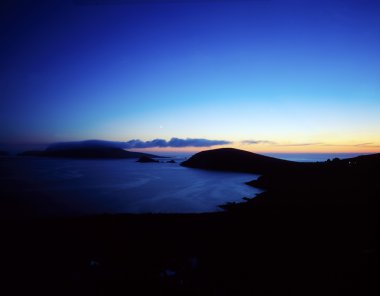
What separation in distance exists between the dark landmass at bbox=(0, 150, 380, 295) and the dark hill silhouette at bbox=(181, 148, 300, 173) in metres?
69.1

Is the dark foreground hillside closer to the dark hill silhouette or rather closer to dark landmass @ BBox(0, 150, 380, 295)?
dark landmass @ BBox(0, 150, 380, 295)

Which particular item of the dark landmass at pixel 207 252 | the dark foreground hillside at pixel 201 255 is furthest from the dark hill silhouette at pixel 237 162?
the dark foreground hillside at pixel 201 255

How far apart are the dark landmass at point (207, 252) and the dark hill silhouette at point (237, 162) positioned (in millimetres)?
69112

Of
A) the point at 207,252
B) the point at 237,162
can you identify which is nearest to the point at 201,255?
the point at 207,252

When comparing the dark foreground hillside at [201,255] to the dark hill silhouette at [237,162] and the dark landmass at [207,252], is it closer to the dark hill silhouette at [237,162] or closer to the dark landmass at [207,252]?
the dark landmass at [207,252]

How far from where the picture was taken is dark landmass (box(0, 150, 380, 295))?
812 cm

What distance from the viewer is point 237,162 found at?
9769cm

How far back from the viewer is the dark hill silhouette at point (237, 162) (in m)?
87.2

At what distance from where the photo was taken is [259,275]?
8.73m

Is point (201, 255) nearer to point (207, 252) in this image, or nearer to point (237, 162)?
point (207, 252)

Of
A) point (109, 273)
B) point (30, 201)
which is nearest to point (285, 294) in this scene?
point (109, 273)

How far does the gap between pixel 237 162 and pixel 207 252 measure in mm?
88723

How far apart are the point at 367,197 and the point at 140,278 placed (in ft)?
70.4

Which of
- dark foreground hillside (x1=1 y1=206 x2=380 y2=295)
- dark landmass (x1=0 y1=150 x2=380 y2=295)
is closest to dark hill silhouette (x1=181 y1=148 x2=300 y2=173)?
dark landmass (x1=0 y1=150 x2=380 y2=295)
